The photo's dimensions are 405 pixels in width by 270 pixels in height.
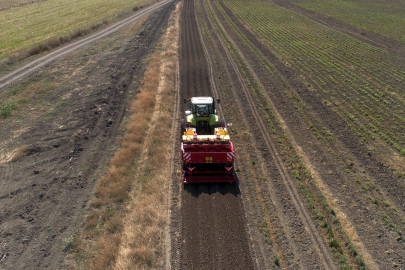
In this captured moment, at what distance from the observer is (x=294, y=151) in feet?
57.8

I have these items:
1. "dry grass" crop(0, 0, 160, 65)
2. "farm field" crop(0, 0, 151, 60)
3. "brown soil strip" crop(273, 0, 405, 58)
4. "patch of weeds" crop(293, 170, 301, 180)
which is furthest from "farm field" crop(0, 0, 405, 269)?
"farm field" crop(0, 0, 151, 60)

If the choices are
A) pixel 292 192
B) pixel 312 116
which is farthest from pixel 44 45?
pixel 292 192

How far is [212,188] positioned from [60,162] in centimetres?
916

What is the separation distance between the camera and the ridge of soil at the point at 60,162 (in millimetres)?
11516

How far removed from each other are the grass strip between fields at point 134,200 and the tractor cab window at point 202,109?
2.84 metres

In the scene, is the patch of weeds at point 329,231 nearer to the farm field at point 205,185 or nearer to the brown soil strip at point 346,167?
the farm field at point 205,185

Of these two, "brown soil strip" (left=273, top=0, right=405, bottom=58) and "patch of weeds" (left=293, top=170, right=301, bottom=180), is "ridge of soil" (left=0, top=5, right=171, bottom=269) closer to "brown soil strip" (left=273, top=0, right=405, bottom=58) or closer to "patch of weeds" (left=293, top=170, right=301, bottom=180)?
"patch of weeds" (left=293, top=170, right=301, bottom=180)

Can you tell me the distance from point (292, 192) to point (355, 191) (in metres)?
3.18

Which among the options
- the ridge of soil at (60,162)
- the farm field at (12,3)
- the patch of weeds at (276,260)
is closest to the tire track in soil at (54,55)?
the ridge of soil at (60,162)

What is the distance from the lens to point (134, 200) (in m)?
13.7

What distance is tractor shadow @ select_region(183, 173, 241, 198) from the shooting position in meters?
14.2

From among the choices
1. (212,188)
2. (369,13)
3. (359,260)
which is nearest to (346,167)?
(359,260)

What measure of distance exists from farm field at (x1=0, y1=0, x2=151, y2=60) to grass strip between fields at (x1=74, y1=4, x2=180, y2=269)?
2706cm

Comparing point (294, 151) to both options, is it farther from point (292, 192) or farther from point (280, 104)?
point (280, 104)
